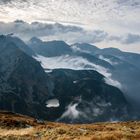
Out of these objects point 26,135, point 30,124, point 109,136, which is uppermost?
point 109,136

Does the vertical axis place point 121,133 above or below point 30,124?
above

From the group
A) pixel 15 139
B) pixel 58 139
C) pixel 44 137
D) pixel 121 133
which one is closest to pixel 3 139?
pixel 15 139

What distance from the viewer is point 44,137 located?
5769 cm

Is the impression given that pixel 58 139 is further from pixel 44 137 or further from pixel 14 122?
pixel 14 122

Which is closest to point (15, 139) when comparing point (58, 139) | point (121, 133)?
point (58, 139)

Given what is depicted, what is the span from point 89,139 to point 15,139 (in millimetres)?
15142

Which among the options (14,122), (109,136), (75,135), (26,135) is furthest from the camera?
(14,122)

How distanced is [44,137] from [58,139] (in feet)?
14.8

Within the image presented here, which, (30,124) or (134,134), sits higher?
(134,134)

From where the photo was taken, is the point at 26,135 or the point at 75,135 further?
the point at 26,135

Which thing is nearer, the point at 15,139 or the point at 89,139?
the point at 89,139

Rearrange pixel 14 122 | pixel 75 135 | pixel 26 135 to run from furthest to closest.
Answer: pixel 14 122, pixel 26 135, pixel 75 135

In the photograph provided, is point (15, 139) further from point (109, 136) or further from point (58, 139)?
point (109, 136)

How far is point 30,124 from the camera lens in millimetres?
78750
